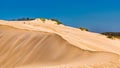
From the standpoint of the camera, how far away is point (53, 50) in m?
18.6

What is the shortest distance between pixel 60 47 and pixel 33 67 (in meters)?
2.17

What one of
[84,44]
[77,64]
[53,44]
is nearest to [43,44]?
[53,44]

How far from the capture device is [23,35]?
21484 millimetres

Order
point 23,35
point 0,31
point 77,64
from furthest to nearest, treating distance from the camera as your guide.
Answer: point 0,31
point 23,35
point 77,64

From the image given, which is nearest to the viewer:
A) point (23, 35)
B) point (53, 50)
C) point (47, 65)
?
point (47, 65)

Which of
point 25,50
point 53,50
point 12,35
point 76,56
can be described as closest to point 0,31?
point 12,35

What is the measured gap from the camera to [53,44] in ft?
63.1

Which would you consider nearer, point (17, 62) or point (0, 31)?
point (17, 62)

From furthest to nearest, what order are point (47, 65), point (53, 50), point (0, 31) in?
1. point (0, 31)
2. point (53, 50)
3. point (47, 65)

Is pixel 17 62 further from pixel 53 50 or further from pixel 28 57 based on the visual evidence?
pixel 53 50

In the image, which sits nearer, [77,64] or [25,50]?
[77,64]

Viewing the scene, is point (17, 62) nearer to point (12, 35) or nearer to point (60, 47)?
point (60, 47)

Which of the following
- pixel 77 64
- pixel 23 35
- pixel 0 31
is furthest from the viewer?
pixel 0 31

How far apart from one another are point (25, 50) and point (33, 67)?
8.38ft
